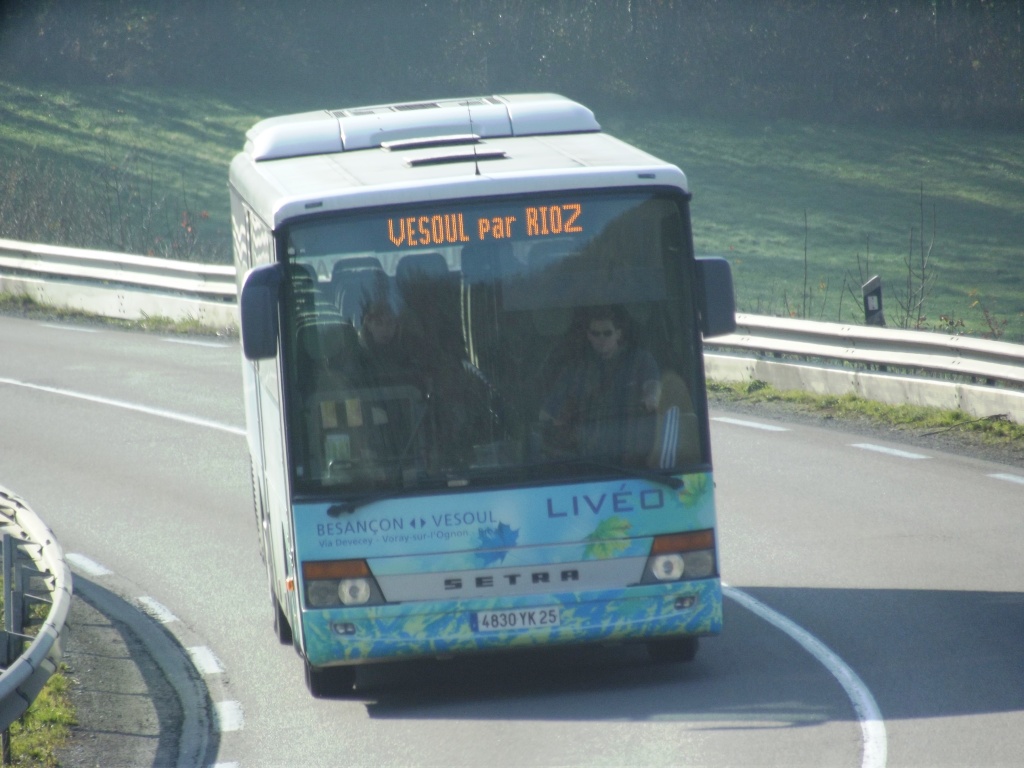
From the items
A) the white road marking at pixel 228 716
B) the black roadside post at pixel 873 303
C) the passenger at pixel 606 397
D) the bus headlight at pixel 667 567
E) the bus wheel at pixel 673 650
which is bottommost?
the black roadside post at pixel 873 303

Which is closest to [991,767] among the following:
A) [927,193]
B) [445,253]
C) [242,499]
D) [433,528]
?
[433,528]

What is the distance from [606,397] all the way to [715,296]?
2.42ft

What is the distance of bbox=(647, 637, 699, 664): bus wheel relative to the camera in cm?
876

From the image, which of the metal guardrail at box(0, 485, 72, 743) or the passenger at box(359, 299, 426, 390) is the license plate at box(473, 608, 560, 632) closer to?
the passenger at box(359, 299, 426, 390)

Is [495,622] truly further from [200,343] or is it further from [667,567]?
[200,343]

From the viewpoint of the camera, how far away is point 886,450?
1450cm

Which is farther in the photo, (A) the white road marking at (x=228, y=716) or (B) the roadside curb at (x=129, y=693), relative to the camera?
(A) the white road marking at (x=228, y=716)

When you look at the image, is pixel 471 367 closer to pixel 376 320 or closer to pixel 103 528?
pixel 376 320

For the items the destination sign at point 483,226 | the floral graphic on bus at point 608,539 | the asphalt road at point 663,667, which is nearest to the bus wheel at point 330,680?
the asphalt road at point 663,667

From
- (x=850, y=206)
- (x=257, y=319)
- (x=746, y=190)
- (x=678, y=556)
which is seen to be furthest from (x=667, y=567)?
(x=746, y=190)

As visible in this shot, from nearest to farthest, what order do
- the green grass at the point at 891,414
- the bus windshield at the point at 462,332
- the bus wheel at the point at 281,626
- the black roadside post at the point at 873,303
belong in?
the bus windshield at the point at 462,332 < the bus wheel at the point at 281,626 < the green grass at the point at 891,414 < the black roadside post at the point at 873,303

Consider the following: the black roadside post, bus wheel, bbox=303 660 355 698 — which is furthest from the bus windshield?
the black roadside post

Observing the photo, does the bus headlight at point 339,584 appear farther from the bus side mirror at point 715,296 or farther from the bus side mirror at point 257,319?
the bus side mirror at point 715,296

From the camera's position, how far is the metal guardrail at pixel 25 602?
6957 millimetres
